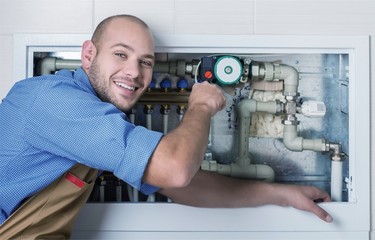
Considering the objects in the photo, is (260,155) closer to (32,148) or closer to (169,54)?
(169,54)

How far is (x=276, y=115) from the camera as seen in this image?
5.32 ft

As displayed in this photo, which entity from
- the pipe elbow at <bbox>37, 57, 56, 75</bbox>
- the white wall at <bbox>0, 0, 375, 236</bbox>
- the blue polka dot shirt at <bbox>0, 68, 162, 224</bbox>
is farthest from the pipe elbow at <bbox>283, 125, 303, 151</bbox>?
the pipe elbow at <bbox>37, 57, 56, 75</bbox>

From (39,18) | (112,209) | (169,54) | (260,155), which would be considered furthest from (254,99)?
(39,18)

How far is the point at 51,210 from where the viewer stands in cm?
127

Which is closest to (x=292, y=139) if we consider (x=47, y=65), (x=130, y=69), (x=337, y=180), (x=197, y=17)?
(x=337, y=180)

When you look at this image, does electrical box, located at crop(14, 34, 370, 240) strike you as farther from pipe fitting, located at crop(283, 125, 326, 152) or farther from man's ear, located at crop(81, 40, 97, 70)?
man's ear, located at crop(81, 40, 97, 70)

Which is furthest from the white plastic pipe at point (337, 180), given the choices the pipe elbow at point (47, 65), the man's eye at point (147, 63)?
the pipe elbow at point (47, 65)

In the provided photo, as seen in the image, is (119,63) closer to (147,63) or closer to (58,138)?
(147,63)

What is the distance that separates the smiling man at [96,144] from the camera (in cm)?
110

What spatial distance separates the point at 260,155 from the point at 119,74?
0.60 metres

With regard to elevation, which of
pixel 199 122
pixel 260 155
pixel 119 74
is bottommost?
pixel 260 155

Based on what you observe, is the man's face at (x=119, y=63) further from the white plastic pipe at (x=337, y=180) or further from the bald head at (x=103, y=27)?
the white plastic pipe at (x=337, y=180)

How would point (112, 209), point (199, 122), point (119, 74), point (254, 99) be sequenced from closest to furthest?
point (199, 122) → point (119, 74) → point (112, 209) → point (254, 99)

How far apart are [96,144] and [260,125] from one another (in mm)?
714
